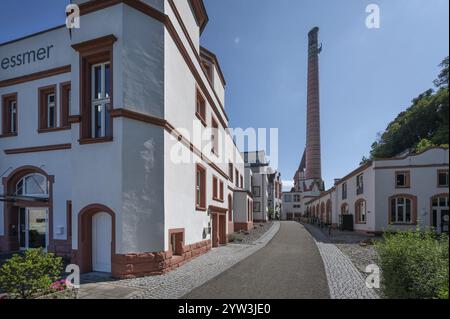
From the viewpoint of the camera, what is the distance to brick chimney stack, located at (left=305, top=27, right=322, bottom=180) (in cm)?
6106

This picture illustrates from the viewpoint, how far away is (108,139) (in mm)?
8961

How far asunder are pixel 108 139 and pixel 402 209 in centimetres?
2316

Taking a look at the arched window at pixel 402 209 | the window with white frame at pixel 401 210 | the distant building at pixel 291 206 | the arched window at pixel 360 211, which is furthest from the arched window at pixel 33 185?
the distant building at pixel 291 206

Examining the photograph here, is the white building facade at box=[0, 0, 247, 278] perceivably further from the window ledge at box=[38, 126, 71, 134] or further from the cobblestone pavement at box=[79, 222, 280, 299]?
the cobblestone pavement at box=[79, 222, 280, 299]

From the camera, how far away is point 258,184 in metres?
45.2

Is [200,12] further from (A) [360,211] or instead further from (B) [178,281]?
(A) [360,211]

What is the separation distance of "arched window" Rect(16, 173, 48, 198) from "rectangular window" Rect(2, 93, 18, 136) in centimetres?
233

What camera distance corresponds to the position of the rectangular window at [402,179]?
75.6 feet

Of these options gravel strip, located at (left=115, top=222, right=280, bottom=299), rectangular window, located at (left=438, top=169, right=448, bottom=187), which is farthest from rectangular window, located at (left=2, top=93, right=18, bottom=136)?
rectangular window, located at (left=438, top=169, right=448, bottom=187)

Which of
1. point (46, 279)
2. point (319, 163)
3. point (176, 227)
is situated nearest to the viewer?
point (46, 279)

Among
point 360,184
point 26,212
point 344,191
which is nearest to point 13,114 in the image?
point 26,212
